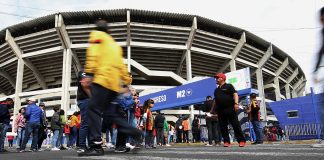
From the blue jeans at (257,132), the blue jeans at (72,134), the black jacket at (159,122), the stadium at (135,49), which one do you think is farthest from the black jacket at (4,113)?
the stadium at (135,49)

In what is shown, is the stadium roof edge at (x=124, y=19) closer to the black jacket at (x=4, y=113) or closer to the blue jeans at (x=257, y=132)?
the black jacket at (x=4, y=113)

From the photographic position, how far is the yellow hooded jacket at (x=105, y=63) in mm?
3465

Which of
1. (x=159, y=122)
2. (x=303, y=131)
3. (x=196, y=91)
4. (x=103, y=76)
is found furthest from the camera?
(x=196, y=91)

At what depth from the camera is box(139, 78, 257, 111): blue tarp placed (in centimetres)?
1473

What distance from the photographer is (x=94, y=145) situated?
388cm

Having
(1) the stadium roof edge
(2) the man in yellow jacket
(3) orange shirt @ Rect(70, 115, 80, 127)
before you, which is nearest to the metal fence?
(3) orange shirt @ Rect(70, 115, 80, 127)

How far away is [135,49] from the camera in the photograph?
1256 inches

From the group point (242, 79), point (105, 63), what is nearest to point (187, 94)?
point (242, 79)

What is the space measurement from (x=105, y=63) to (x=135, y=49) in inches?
1128

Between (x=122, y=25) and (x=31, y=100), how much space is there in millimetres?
22021

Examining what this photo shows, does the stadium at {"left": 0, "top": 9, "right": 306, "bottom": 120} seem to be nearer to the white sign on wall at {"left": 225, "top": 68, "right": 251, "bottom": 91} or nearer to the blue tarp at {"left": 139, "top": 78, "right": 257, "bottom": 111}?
the blue tarp at {"left": 139, "top": 78, "right": 257, "bottom": 111}

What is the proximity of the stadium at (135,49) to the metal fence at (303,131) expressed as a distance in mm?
17097

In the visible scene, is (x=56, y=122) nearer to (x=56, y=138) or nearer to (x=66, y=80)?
(x=56, y=138)

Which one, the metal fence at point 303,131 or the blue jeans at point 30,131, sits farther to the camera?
the metal fence at point 303,131
